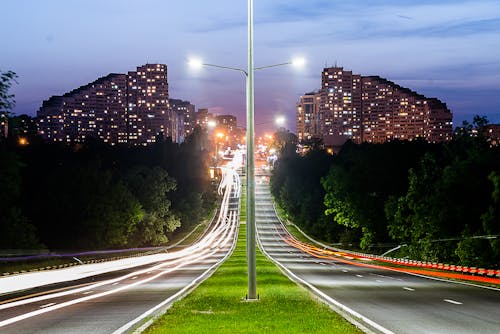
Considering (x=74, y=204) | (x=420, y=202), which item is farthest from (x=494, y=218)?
(x=74, y=204)

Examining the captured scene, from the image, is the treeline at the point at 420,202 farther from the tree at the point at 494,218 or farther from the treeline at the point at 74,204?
the treeline at the point at 74,204


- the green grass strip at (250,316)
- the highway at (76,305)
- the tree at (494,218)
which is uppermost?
the tree at (494,218)

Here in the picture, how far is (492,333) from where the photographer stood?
15680mm

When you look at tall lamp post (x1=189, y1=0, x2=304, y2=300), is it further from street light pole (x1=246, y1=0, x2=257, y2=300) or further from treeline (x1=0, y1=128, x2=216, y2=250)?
treeline (x1=0, y1=128, x2=216, y2=250)

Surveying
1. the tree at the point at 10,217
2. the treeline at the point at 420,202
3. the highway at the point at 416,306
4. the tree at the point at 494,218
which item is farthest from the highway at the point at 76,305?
the treeline at the point at 420,202

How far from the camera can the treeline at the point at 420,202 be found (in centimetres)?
6169

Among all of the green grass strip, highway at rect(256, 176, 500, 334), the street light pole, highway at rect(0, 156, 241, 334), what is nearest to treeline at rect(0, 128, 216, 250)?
highway at rect(0, 156, 241, 334)

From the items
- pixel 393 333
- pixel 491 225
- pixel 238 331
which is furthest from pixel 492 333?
pixel 491 225

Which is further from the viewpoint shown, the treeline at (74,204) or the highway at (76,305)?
the treeline at (74,204)

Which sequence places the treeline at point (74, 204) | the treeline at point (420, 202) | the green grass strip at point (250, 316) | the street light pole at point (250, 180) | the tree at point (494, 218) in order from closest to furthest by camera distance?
1. the green grass strip at point (250, 316)
2. the street light pole at point (250, 180)
3. the tree at point (494, 218)
4. the treeline at point (420, 202)
5. the treeline at point (74, 204)

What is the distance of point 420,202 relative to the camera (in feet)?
253

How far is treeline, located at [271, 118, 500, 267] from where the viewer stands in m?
61.7

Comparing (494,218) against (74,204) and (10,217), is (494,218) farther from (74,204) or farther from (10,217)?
(74,204)

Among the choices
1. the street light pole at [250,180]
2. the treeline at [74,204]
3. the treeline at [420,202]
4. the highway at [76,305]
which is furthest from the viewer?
the treeline at [74,204]
